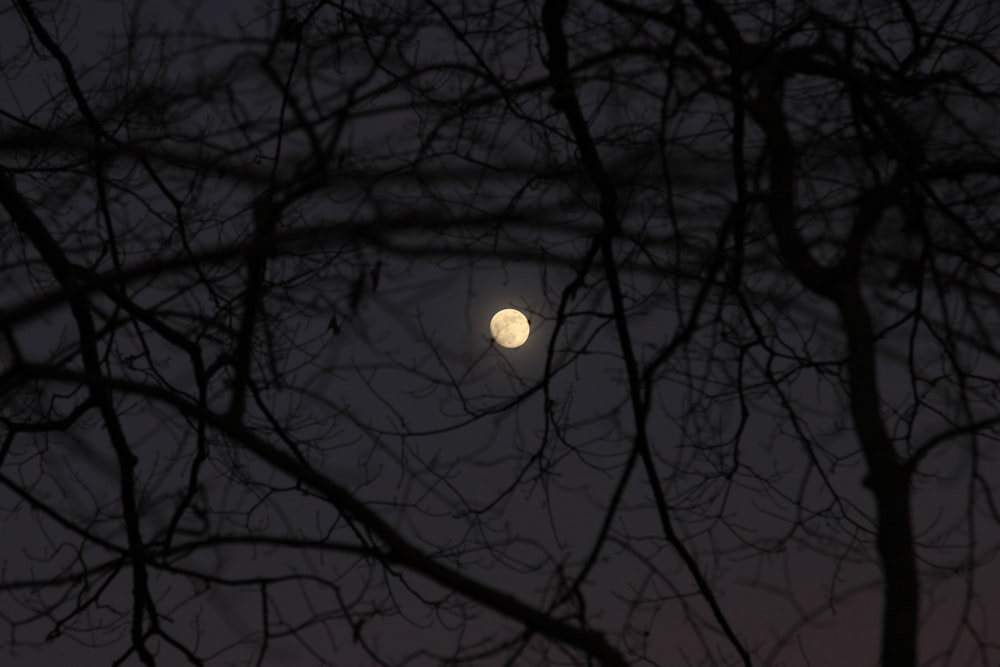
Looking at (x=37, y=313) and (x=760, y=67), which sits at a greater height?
(x=760, y=67)

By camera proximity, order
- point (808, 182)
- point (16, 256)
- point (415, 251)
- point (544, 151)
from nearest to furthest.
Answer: point (415, 251) → point (808, 182) → point (544, 151) → point (16, 256)

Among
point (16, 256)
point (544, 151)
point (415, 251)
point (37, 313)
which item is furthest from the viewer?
point (16, 256)

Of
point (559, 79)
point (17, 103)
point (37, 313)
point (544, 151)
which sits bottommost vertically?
point (37, 313)

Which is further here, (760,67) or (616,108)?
(616,108)

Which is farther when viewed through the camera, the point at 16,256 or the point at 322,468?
the point at 16,256

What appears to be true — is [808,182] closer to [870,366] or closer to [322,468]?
[870,366]

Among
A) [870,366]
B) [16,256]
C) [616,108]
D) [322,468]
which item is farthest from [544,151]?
[16,256]

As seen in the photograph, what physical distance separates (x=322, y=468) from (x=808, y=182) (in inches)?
83.1

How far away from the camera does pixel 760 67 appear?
394 centimetres

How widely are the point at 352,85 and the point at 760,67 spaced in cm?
135

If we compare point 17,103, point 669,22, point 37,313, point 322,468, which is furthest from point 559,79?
point 17,103

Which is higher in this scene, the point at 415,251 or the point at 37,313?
the point at 415,251

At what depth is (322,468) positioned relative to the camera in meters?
4.95

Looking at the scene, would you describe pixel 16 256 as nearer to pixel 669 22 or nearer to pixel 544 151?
pixel 544 151
